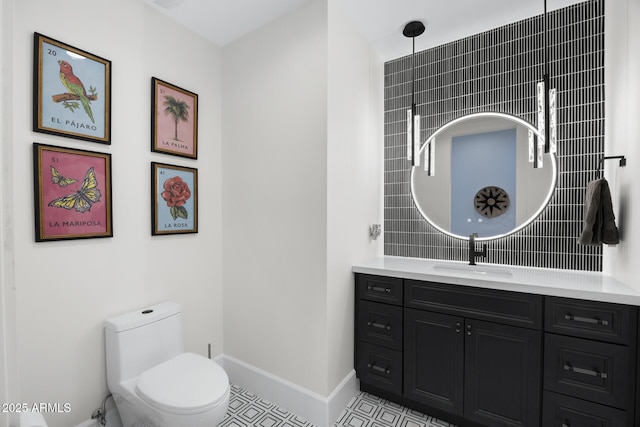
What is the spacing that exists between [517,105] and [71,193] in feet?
9.27

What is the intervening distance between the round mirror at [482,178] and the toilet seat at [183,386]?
1860 millimetres

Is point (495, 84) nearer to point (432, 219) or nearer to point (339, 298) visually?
point (432, 219)

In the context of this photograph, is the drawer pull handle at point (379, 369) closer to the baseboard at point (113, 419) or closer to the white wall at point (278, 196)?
the white wall at point (278, 196)

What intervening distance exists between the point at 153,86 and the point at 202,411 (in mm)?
1884

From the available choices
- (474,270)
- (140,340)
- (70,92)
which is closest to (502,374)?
(474,270)

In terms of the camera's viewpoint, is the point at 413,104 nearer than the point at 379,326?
No

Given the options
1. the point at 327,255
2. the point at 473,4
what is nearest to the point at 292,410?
the point at 327,255

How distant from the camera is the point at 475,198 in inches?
86.6

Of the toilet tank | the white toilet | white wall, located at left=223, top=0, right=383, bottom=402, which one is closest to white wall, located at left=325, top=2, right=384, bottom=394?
white wall, located at left=223, top=0, right=383, bottom=402

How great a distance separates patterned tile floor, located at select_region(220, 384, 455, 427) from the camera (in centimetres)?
182

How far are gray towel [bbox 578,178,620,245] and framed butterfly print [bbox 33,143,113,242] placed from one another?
2.69 m

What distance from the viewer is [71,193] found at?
5.07ft

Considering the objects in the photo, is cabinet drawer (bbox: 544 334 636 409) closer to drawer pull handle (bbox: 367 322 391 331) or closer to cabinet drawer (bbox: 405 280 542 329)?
cabinet drawer (bbox: 405 280 542 329)

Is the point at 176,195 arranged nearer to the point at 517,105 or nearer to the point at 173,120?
the point at 173,120
